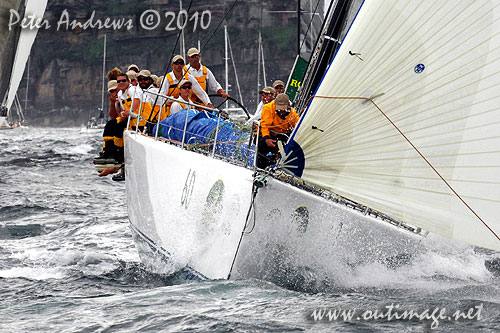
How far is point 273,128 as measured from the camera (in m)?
4.76

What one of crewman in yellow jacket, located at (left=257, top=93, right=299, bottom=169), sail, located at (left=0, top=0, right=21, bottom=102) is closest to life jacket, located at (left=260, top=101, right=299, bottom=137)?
crewman in yellow jacket, located at (left=257, top=93, right=299, bottom=169)

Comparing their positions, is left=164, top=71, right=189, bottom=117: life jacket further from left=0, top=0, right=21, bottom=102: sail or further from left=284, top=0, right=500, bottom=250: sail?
left=0, top=0, right=21, bottom=102: sail

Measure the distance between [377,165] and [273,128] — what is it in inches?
50.4

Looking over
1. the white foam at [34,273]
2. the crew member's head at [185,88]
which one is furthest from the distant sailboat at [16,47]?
the white foam at [34,273]

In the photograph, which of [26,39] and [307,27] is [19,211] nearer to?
[307,27]

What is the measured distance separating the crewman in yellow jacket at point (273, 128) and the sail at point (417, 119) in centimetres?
52

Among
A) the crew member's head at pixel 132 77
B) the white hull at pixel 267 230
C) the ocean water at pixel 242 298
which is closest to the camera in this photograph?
the ocean water at pixel 242 298

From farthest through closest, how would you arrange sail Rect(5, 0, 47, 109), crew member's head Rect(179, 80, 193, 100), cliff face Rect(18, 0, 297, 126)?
cliff face Rect(18, 0, 297, 126) < sail Rect(5, 0, 47, 109) < crew member's head Rect(179, 80, 193, 100)

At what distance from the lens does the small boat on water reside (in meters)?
3.30

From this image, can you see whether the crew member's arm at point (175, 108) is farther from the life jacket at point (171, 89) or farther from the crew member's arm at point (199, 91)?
the crew member's arm at point (199, 91)

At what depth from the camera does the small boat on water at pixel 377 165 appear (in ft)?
10.8

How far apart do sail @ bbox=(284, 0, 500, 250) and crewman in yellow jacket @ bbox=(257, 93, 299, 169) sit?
519mm

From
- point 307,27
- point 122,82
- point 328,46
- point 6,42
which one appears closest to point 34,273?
point 122,82

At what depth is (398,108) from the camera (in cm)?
353
